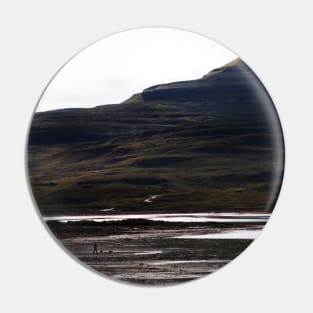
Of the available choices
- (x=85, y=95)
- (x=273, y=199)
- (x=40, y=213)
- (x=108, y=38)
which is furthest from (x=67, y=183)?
(x=273, y=199)

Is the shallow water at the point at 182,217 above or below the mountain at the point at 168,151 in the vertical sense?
below

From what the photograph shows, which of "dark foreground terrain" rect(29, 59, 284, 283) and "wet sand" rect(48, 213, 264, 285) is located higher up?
"dark foreground terrain" rect(29, 59, 284, 283)

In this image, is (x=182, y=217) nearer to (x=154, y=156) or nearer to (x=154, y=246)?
(x=154, y=246)

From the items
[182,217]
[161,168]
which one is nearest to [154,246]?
[182,217]

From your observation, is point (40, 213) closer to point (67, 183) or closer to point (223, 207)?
point (67, 183)

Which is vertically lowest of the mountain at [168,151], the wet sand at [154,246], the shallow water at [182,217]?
the wet sand at [154,246]

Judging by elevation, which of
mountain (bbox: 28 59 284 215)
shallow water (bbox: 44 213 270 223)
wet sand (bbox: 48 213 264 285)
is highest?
mountain (bbox: 28 59 284 215)
